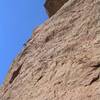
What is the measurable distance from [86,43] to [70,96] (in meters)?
1.84

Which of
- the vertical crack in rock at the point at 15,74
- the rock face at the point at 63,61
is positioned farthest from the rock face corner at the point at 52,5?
the vertical crack in rock at the point at 15,74

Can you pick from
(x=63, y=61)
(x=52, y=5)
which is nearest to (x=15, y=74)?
(x=63, y=61)

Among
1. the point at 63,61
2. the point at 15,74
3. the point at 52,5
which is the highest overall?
the point at 52,5

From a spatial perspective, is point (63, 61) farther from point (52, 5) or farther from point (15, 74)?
point (52, 5)

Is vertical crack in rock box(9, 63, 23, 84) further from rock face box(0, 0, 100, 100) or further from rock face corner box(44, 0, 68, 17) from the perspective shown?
rock face corner box(44, 0, 68, 17)

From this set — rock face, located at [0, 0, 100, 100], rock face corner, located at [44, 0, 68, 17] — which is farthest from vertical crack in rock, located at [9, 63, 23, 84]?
rock face corner, located at [44, 0, 68, 17]

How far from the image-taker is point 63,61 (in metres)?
8.41

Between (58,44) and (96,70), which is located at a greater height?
(58,44)

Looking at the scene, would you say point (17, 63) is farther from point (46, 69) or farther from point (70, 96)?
point (70, 96)

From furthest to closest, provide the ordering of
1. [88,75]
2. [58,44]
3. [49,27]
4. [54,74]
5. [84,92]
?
[49,27] → [58,44] → [54,74] → [88,75] → [84,92]

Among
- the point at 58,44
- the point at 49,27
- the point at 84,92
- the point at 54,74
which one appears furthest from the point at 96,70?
the point at 49,27

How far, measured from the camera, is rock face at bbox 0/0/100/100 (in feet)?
24.3

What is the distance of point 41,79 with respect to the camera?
8.53 metres

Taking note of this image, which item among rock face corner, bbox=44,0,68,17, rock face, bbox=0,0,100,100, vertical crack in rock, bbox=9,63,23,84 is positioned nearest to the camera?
rock face, bbox=0,0,100,100
